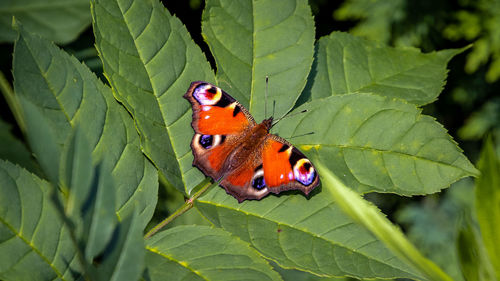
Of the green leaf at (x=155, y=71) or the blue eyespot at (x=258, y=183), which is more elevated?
the green leaf at (x=155, y=71)

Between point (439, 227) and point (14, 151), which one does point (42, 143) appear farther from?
point (439, 227)

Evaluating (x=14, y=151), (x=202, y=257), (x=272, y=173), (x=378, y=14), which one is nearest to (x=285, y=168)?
(x=272, y=173)

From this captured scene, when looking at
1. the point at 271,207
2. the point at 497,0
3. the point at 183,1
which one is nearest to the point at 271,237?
the point at 271,207

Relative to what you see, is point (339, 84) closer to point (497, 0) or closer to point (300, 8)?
point (300, 8)

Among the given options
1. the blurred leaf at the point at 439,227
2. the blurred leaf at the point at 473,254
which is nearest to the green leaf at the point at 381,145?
the blurred leaf at the point at 473,254

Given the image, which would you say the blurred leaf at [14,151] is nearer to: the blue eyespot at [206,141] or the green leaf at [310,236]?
the blue eyespot at [206,141]

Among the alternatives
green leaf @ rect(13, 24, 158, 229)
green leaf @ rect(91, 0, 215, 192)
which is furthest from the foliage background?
green leaf @ rect(13, 24, 158, 229)
